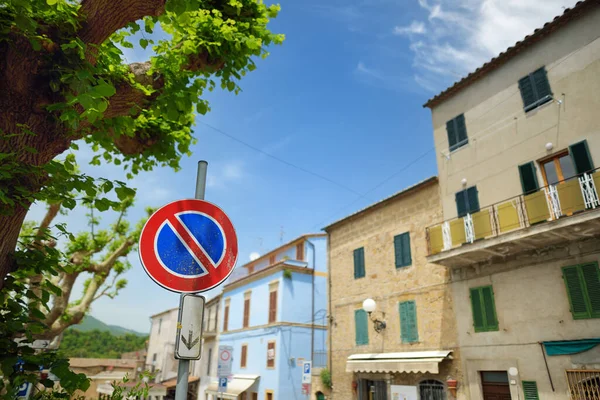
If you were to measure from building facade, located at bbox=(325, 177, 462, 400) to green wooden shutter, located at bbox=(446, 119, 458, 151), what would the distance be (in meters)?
1.61

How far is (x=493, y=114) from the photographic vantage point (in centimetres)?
1434

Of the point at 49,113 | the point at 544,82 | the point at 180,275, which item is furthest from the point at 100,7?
the point at 544,82

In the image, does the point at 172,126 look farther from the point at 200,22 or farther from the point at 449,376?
the point at 449,376

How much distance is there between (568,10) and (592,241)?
700cm

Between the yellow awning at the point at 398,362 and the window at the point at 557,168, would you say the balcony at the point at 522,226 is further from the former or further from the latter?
the yellow awning at the point at 398,362

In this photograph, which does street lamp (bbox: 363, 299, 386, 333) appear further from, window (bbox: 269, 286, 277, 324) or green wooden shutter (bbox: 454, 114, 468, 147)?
window (bbox: 269, 286, 277, 324)

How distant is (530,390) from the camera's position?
449 inches

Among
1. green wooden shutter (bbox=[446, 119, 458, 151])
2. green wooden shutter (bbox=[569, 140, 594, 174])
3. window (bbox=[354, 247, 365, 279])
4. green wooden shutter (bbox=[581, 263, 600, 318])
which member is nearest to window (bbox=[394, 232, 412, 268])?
window (bbox=[354, 247, 365, 279])

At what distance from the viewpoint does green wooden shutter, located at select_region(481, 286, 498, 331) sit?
12789mm

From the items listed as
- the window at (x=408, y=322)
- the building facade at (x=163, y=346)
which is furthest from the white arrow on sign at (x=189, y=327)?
the building facade at (x=163, y=346)

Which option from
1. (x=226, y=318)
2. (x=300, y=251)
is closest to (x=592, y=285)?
(x=300, y=251)

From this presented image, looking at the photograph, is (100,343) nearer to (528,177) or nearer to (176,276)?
(528,177)

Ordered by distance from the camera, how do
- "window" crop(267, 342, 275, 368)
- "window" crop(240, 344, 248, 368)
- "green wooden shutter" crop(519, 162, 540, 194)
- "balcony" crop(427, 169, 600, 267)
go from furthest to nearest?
"window" crop(240, 344, 248, 368), "window" crop(267, 342, 275, 368), "green wooden shutter" crop(519, 162, 540, 194), "balcony" crop(427, 169, 600, 267)

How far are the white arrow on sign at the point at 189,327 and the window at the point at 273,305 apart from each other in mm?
22956
